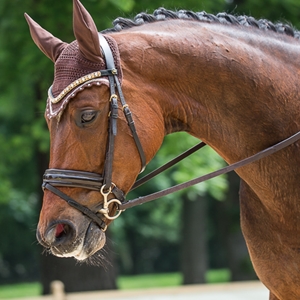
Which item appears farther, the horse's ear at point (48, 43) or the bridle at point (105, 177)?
the horse's ear at point (48, 43)

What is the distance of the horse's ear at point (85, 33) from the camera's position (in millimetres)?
2611

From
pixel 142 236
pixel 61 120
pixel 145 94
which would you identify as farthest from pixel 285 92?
pixel 142 236

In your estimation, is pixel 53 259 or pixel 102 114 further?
pixel 53 259

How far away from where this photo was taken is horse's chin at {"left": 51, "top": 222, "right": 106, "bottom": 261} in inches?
105

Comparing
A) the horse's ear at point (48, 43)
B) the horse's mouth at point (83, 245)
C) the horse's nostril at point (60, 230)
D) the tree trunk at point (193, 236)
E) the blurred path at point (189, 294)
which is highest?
the horse's ear at point (48, 43)

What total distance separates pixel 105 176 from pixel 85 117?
0.94ft

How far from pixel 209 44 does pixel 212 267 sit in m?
21.8

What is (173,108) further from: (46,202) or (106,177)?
(46,202)

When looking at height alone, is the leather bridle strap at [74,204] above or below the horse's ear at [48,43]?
below

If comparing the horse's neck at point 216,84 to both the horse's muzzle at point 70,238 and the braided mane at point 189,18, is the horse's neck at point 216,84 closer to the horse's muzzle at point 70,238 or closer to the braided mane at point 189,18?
the braided mane at point 189,18

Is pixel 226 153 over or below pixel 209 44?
below

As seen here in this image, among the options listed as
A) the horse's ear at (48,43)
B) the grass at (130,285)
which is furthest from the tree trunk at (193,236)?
the horse's ear at (48,43)

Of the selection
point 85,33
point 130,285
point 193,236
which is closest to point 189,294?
point 85,33

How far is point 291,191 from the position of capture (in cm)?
296
